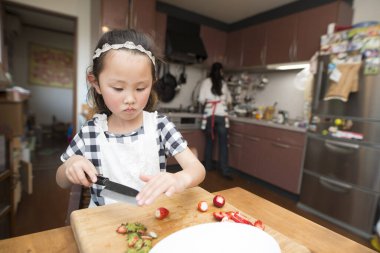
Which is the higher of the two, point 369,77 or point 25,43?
point 25,43

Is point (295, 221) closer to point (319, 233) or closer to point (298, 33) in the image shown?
point (319, 233)

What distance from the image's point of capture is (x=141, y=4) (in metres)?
2.84

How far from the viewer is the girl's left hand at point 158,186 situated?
473 millimetres

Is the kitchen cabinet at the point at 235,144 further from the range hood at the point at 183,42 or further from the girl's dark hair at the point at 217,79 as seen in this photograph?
the range hood at the point at 183,42

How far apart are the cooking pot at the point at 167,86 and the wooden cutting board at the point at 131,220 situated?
3132 millimetres

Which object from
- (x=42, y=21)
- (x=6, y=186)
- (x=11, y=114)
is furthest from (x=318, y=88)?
(x=42, y=21)

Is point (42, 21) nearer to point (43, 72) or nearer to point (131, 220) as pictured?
point (43, 72)

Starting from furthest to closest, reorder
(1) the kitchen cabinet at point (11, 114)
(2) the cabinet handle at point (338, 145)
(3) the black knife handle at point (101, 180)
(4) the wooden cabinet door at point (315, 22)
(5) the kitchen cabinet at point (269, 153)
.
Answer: (5) the kitchen cabinet at point (269, 153) < (4) the wooden cabinet door at point (315, 22) < (2) the cabinet handle at point (338, 145) < (1) the kitchen cabinet at point (11, 114) < (3) the black knife handle at point (101, 180)

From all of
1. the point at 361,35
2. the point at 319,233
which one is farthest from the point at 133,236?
the point at 361,35

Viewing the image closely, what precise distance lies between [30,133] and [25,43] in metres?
1.98

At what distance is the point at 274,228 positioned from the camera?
604 millimetres

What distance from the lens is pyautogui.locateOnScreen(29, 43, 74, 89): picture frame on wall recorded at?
201 inches

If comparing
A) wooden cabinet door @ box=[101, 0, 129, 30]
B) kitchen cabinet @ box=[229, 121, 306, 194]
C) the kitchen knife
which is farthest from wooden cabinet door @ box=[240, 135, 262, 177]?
the kitchen knife

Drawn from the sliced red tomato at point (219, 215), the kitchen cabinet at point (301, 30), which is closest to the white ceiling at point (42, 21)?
the kitchen cabinet at point (301, 30)
